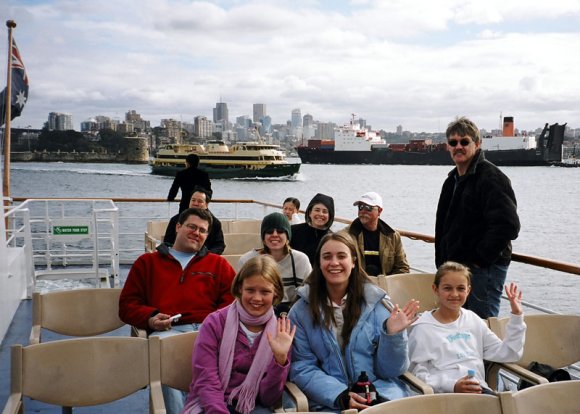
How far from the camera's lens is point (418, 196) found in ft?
149

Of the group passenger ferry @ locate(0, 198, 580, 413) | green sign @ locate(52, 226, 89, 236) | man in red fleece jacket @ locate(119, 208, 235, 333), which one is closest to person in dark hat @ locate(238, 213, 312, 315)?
man in red fleece jacket @ locate(119, 208, 235, 333)

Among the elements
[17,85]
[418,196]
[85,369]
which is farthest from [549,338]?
[418,196]

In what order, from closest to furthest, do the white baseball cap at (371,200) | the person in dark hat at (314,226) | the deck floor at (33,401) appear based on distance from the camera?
1. the deck floor at (33,401)
2. the white baseball cap at (371,200)
3. the person in dark hat at (314,226)

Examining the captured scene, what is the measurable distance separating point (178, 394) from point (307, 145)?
83646 millimetres

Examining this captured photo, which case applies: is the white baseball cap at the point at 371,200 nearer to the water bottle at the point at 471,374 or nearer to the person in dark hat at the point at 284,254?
the person in dark hat at the point at 284,254

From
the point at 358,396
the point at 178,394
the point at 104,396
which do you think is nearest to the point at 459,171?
the point at 358,396

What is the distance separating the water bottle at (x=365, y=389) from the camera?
213cm

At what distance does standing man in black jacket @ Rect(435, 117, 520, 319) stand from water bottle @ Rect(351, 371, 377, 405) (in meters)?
1.07

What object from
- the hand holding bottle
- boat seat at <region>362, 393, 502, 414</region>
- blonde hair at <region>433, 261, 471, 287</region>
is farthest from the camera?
blonde hair at <region>433, 261, 471, 287</region>

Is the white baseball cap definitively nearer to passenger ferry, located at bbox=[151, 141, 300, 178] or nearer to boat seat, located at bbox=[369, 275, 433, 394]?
boat seat, located at bbox=[369, 275, 433, 394]

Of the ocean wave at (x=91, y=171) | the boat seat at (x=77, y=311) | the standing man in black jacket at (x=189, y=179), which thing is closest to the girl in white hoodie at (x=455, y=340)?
the boat seat at (x=77, y=311)

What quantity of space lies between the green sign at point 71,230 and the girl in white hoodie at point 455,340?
4134 mm

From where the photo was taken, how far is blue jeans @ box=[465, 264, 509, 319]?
301cm

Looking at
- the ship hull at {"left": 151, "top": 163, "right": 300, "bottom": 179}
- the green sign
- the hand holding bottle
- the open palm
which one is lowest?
the ship hull at {"left": 151, "top": 163, "right": 300, "bottom": 179}
